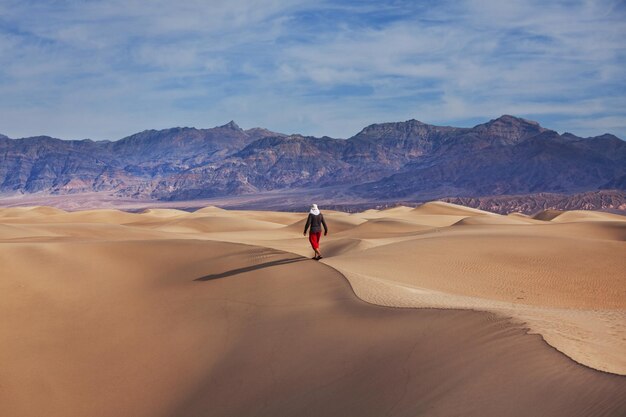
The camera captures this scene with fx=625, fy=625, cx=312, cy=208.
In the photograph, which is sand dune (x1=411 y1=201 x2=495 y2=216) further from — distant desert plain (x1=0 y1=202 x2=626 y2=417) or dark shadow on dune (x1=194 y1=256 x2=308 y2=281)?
dark shadow on dune (x1=194 y1=256 x2=308 y2=281)

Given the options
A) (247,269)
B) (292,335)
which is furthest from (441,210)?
(292,335)

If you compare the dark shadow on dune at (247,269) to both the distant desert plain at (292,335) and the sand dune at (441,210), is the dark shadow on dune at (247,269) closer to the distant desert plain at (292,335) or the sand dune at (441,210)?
the distant desert plain at (292,335)

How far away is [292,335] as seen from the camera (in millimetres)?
8586

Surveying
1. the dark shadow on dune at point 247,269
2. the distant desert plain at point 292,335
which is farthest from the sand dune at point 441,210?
the dark shadow on dune at point 247,269

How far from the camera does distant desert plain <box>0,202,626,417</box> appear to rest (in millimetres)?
5895

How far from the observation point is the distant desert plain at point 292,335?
5.89 metres

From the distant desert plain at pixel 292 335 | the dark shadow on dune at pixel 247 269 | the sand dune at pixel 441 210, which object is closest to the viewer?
the distant desert plain at pixel 292 335

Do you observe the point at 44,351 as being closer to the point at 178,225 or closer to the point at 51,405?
the point at 51,405

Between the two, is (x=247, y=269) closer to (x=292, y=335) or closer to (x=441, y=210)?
(x=292, y=335)

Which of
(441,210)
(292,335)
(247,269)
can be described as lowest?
(441,210)

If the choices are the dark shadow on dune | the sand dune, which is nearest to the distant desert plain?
the dark shadow on dune

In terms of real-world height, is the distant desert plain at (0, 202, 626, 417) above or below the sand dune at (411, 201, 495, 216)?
above

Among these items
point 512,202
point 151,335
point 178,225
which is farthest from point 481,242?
point 512,202

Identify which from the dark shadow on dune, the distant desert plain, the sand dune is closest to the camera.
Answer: the distant desert plain
